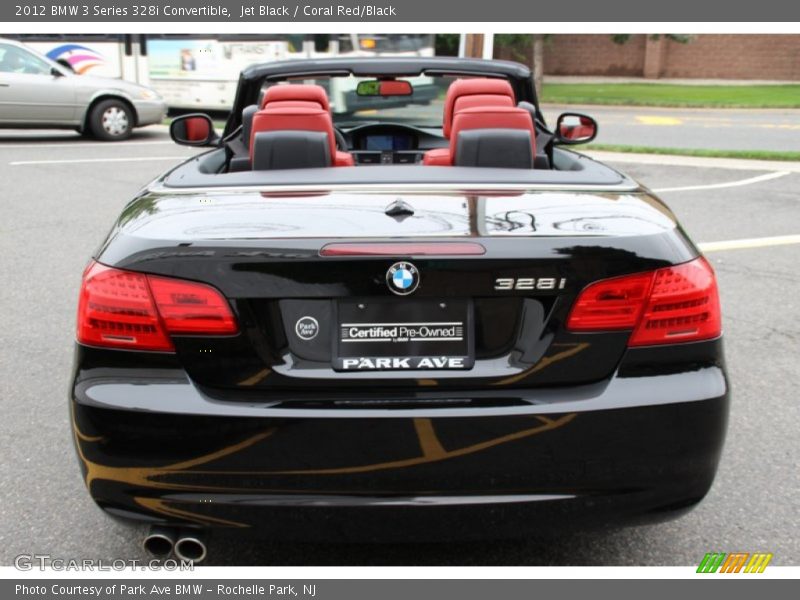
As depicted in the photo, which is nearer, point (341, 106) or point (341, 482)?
point (341, 482)

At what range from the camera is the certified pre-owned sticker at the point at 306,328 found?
8.50 ft

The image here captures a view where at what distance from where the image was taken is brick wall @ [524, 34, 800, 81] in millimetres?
41625

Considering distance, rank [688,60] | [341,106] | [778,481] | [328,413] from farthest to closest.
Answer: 1. [688,60]
2. [341,106]
3. [778,481]
4. [328,413]

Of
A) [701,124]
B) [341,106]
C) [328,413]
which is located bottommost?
[701,124]

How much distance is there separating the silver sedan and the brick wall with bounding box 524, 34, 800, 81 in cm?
2777

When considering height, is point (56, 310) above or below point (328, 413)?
below

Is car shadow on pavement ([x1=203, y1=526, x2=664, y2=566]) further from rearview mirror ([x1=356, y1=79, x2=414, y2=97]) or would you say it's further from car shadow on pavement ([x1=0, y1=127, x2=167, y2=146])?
car shadow on pavement ([x1=0, y1=127, x2=167, y2=146])

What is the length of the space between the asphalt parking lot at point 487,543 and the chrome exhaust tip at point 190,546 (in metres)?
0.45

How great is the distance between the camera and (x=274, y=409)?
8.43 ft

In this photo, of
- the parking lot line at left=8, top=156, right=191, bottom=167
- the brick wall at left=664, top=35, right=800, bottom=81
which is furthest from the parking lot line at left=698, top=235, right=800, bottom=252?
the brick wall at left=664, top=35, right=800, bottom=81

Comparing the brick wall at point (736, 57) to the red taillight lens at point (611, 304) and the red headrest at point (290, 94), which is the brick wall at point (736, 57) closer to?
the red headrest at point (290, 94)

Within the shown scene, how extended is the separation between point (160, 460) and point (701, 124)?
20.1m

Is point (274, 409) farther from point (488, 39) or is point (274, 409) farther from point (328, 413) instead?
point (488, 39)

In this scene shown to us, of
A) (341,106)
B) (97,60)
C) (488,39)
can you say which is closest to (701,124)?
(488,39)
